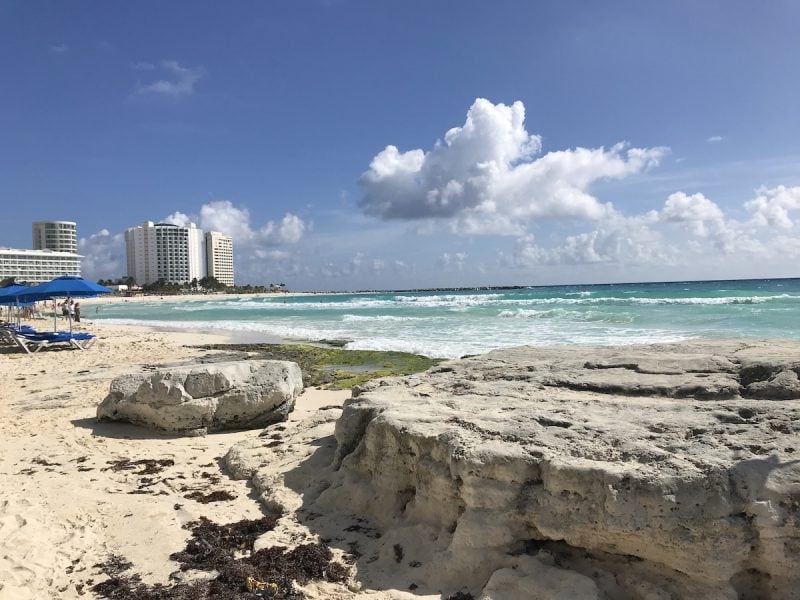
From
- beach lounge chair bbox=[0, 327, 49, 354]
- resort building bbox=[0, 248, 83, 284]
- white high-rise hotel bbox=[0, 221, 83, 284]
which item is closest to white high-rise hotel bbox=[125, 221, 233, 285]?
white high-rise hotel bbox=[0, 221, 83, 284]

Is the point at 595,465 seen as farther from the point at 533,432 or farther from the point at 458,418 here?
the point at 458,418

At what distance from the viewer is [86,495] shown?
5.31m

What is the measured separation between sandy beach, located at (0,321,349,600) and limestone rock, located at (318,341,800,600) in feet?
4.61

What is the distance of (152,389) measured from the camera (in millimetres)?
7555

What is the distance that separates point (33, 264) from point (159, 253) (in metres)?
37.5

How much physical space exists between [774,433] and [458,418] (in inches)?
91.5

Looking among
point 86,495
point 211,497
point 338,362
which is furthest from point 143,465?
point 338,362

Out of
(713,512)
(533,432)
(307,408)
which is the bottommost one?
(307,408)

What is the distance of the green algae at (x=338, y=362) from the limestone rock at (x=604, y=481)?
6842mm

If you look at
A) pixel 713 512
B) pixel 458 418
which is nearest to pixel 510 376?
pixel 458 418

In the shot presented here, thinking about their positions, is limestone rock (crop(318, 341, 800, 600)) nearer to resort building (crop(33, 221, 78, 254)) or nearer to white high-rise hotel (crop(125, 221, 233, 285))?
white high-rise hotel (crop(125, 221, 233, 285))

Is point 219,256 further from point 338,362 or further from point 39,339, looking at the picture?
point 338,362

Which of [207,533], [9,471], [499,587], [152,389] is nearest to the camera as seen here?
[499,587]

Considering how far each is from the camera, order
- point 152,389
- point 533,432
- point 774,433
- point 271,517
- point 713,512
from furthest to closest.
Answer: point 152,389 → point 271,517 → point 533,432 → point 774,433 → point 713,512
